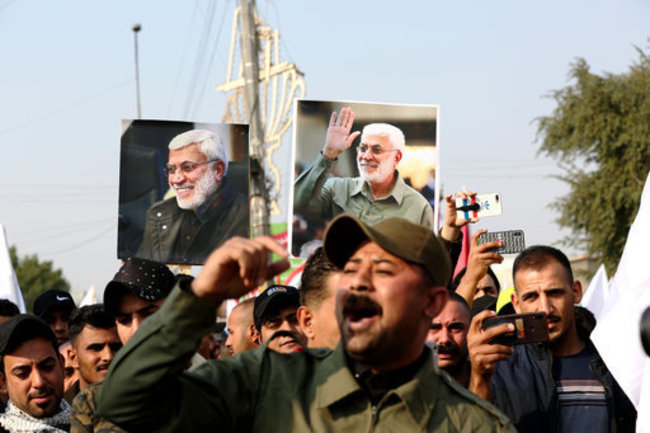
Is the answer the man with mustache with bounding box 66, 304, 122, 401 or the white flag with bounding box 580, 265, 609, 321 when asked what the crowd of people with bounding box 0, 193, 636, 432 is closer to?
the man with mustache with bounding box 66, 304, 122, 401

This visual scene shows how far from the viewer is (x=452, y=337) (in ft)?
15.7

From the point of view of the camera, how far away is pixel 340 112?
6879 millimetres

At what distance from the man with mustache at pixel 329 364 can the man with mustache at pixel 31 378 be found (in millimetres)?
2229

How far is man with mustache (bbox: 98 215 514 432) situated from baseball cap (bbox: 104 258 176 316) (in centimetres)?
176

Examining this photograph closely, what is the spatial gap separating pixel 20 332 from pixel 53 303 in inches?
81.1

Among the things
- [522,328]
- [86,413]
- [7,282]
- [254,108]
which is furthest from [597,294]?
[254,108]

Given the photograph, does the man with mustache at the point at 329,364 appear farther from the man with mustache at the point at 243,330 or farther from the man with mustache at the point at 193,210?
the man with mustache at the point at 193,210

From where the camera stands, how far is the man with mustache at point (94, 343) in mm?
4996

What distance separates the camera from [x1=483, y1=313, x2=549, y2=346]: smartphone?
4246 millimetres

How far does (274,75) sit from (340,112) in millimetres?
18956

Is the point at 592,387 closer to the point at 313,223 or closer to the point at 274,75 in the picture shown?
the point at 313,223

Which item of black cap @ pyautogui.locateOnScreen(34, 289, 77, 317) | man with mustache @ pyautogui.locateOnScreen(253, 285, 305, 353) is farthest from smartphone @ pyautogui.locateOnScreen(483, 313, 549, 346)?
black cap @ pyautogui.locateOnScreen(34, 289, 77, 317)

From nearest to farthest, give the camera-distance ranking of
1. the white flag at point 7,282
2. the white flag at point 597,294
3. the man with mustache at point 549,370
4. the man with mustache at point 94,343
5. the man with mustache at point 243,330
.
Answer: the man with mustache at point 549,370
the man with mustache at point 94,343
the man with mustache at point 243,330
the white flag at point 7,282
the white flag at point 597,294

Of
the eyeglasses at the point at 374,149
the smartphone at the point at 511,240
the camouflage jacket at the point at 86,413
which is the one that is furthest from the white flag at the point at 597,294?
the camouflage jacket at the point at 86,413
